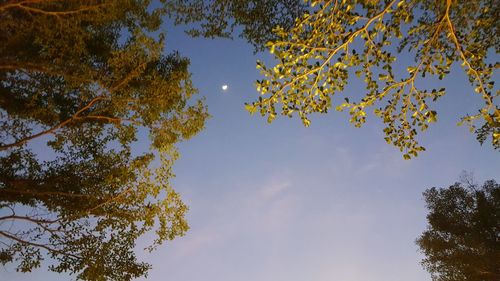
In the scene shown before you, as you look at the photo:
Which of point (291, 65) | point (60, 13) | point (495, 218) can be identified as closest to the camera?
point (291, 65)

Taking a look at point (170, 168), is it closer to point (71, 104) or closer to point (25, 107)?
point (71, 104)

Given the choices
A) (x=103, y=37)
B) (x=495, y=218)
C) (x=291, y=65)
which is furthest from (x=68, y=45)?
(x=495, y=218)

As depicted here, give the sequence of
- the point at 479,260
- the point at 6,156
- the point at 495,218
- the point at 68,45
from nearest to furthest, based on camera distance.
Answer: the point at 68,45
the point at 6,156
the point at 479,260
the point at 495,218

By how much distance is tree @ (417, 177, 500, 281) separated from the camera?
22658 mm

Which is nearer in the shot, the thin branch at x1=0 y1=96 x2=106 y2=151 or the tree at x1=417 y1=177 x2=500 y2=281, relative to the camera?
the thin branch at x1=0 y1=96 x2=106 y2=151

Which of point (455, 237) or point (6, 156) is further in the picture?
point (455, 237)

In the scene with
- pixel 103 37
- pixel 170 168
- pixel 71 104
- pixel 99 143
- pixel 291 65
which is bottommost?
pixel 291 65

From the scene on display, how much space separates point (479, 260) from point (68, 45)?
25770 mm

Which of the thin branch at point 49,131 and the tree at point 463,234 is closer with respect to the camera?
the thin branch at point 49,131

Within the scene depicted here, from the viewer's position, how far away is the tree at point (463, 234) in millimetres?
22658

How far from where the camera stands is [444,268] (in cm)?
2531

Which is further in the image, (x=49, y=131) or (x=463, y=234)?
(x=463, y=234)

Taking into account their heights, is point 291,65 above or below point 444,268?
below

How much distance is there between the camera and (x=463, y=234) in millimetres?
24859
